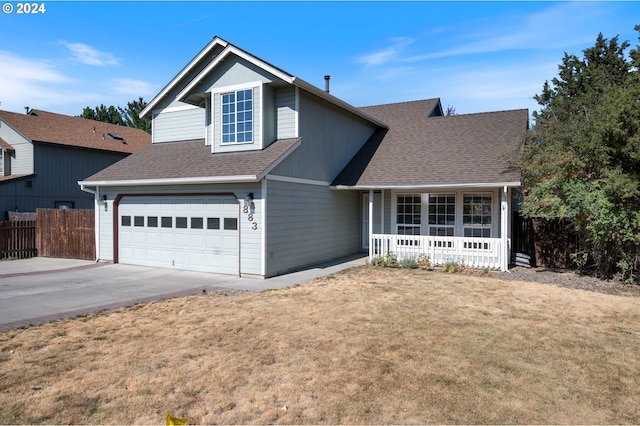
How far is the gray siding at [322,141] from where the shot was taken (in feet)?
40.6

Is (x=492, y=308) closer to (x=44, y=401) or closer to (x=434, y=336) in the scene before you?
(x=434, y=336)

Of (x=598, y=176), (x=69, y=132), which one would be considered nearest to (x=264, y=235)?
(x=598, y=176)

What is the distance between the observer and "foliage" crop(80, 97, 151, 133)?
42906 mm

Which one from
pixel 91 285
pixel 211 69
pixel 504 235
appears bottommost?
pixel 91 285

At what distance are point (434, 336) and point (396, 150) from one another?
11.1 metres

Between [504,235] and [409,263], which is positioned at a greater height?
[504,235]

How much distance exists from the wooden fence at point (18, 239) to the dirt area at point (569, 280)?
16.8m

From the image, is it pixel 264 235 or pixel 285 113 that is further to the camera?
pixel 285 113

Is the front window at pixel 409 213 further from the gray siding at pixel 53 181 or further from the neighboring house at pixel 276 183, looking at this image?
the gray siding at pixel 53 181

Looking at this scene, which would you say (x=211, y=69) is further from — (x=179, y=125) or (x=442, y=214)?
(x=442, y=214)

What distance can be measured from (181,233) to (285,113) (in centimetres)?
487

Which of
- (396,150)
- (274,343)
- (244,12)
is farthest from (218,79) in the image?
(274,343)

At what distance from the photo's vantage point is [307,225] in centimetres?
1278

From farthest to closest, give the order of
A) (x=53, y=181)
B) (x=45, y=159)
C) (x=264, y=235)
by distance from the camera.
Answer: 1. (x=53, y=181)
2. (x=45, y=159)
3. (x=264, y=235)
